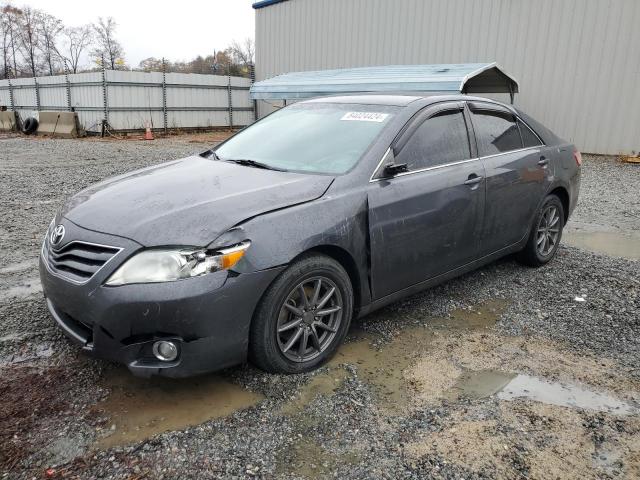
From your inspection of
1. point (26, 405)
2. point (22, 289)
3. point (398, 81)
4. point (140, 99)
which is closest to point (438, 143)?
point (26, 405)

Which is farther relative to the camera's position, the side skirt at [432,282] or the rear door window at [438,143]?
the rear door window at [438,143]

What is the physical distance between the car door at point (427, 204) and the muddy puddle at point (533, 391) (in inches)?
29.7

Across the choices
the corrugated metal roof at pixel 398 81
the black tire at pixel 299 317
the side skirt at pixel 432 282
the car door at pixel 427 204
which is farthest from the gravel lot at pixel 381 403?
the corrugated metal roof at pixel 398 81

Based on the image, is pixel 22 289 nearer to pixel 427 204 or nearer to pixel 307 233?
pixel 307 233

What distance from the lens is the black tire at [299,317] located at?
108 inches

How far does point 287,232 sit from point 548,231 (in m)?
3.22

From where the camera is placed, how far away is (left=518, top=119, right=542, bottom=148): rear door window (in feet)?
15.3

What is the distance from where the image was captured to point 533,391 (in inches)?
116

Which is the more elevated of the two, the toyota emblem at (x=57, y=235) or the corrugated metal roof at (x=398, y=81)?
the corrugated metal roof at (x=398, y=81)

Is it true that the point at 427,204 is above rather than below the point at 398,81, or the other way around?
below

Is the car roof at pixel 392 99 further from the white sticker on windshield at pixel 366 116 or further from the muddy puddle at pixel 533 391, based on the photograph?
the muddy puddle at pixel 533 391

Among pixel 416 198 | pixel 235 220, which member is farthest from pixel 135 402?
pixel 416 198

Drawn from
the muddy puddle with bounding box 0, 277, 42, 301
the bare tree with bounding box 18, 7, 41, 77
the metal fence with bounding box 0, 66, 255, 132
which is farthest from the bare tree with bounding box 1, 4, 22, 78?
the muddy puddle with bounding box 0, 277, 42, 301

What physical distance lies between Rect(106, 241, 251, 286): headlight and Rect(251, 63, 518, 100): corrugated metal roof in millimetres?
8675
